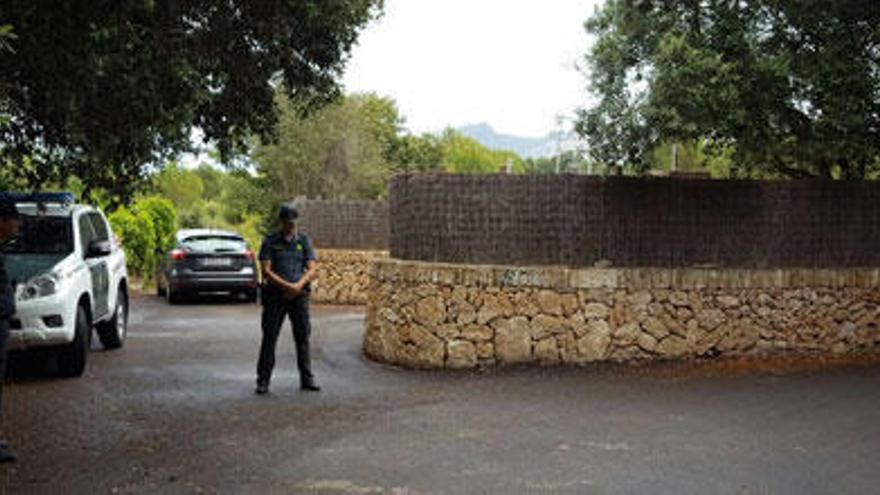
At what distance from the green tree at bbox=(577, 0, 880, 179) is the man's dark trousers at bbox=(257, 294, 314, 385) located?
4419 millimetres

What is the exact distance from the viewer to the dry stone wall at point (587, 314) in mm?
11742

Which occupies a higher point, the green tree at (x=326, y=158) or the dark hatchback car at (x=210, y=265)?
the green tree at (x=326, y=158)

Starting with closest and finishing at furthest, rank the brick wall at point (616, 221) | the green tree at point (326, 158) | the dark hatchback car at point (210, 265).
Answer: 1. the brick wall at point (616, 221)
2. the dark hatchback car at point (210, 265)
3. the green tree at point (326, 158)

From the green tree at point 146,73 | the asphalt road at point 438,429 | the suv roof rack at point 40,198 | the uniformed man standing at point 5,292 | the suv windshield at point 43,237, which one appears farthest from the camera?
the suv roof rack at point 40,198

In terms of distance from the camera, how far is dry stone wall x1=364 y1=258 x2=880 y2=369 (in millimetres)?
11742

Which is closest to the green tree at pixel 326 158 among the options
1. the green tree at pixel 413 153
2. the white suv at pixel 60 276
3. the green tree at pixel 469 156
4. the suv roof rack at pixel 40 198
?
the green tree at pixel 413 153

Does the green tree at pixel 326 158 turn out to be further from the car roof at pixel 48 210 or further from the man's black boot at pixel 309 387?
the man's black boot at pixel 309 387

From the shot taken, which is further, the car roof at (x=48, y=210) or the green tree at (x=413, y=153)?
the green tree at (x=413, y=153)

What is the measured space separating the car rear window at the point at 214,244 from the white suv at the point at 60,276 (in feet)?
25.0

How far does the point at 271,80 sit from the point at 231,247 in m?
10.2

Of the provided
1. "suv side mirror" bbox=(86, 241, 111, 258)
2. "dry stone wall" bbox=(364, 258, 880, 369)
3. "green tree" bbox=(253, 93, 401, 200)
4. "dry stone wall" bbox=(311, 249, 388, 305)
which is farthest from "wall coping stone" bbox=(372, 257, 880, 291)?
"green tree" bbox=(253, 93, 401, 200)

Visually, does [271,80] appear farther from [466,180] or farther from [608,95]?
[608,95]

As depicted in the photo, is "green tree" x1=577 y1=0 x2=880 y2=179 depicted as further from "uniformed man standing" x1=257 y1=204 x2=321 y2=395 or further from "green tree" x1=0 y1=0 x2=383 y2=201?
"uniformed man standing" x1=257 y1=204 x2=321 y2=395

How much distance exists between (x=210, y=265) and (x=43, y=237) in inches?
376
